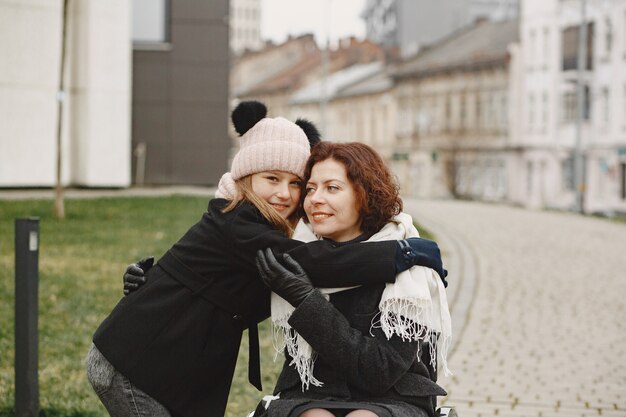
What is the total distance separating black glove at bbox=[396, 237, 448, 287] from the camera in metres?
3.67

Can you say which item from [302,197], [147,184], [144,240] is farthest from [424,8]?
[302,197]

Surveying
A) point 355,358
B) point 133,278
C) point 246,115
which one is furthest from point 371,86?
point 355,358

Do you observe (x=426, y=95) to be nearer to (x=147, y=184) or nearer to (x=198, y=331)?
(x=147, y=184)

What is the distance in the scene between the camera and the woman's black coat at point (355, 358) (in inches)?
143

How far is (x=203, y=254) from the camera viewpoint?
3.90 meters

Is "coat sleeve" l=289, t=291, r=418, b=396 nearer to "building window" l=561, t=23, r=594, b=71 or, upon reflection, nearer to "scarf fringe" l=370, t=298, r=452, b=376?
"scarf fringe" l=370, t=298, r=452, b=376

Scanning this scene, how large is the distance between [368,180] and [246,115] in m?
0.55

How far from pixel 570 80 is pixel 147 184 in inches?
1165

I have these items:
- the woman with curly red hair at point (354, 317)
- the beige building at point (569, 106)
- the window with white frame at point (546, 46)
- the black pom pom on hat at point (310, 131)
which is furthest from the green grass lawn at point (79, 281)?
the window with white frame at point (546, 46)

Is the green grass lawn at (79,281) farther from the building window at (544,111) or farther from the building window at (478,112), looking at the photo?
the building window at (478,112)

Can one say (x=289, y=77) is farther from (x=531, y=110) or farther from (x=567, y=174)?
(x=567, y=174)

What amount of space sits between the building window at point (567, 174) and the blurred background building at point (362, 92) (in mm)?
72

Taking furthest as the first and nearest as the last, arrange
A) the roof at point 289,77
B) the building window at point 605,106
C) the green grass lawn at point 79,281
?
the roof at point 289,77 → the building window at point 605,106 → the green grass lawn at point 79,281

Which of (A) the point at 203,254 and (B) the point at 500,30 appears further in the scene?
(B) the point at 500,30
